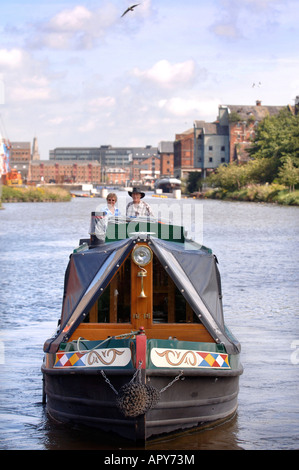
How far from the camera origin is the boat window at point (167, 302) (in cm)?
1034

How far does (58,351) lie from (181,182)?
12929 centimetres

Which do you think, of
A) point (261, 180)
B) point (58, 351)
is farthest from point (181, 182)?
point (58, 351)

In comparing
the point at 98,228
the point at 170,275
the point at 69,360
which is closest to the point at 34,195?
the point at 98,228

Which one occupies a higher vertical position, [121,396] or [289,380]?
[121,396]

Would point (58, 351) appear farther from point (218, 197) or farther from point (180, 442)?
point (218, 197)

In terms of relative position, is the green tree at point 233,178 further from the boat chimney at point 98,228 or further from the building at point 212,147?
the boat chimney at point 98,228

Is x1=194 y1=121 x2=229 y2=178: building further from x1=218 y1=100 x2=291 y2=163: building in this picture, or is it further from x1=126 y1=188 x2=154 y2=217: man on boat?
x1=126 y1=188 x2=154 y2=217: man on boat

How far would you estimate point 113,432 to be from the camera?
30.7 ft

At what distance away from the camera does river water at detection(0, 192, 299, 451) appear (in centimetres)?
1012

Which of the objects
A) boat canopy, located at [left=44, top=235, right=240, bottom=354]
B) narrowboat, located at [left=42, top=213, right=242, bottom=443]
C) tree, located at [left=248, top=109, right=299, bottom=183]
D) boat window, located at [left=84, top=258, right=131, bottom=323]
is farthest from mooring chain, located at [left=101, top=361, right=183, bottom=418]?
tree, located at [left=248, top=109, right=299, bottom=183]

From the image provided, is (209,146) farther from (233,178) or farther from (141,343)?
(141,343)

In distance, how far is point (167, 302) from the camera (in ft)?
34.1

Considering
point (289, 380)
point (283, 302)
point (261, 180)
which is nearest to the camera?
point (289, 380)

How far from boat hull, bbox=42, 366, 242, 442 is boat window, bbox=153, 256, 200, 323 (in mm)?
1007
